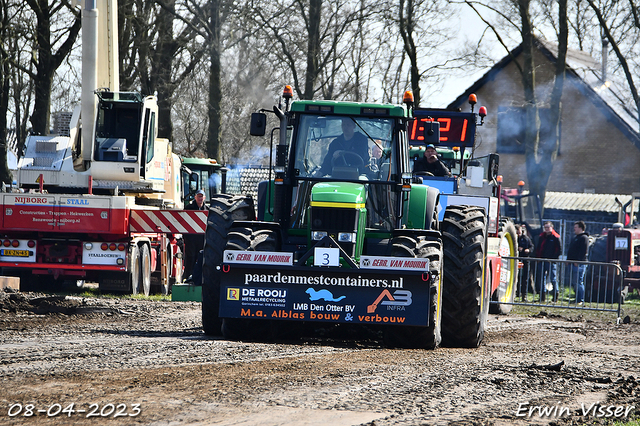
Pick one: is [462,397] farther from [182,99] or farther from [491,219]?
[182,99]

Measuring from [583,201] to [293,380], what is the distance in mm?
36580

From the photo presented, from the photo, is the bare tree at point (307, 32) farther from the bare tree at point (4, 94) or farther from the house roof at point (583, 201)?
the house roof at point (583, 201)

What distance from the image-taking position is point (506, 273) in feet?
54.6

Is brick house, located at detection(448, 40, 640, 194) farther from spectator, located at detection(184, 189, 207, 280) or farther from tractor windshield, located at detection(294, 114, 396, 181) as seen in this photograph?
tractor windshield, located at detection(294, 114, 396, 181)

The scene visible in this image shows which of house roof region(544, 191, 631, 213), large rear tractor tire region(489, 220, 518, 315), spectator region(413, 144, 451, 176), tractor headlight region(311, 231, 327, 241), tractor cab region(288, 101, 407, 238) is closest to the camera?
tractor headlight region(311, 231, 327, 241)

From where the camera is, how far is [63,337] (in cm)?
895

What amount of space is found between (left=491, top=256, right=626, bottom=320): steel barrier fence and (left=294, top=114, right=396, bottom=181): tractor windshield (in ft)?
24.9

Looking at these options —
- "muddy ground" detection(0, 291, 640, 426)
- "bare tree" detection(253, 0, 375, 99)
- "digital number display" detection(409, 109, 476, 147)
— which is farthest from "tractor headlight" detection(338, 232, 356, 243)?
"bare tree" detection(253, 0, 375, 99)

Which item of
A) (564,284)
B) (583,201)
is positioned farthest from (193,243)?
(583,201)

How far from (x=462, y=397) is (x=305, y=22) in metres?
22.7

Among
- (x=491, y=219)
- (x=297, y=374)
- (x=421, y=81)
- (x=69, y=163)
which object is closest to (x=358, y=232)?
(x=297, y=374)

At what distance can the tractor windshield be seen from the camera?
9.39 m

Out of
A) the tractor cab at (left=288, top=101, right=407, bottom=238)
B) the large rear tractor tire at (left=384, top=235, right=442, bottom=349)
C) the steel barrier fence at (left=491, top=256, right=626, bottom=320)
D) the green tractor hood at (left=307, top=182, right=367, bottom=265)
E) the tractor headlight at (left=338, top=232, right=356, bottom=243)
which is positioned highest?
the tractor cab at (left=288, top=101, right=407, bottom=238)

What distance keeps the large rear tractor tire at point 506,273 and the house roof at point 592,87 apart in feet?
43.8
